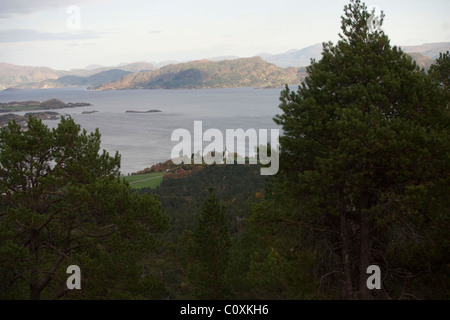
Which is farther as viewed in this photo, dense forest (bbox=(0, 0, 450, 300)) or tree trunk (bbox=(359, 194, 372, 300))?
tree trunk (bbox=(359, 194, 372, 300))

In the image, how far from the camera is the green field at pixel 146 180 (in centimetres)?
4374

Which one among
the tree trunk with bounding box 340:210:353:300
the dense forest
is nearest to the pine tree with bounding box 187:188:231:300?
the dense forest

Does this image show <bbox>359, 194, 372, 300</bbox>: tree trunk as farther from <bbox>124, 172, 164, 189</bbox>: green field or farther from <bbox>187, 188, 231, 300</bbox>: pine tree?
<bbox>124, 172, 164, 189</bbox>: green field

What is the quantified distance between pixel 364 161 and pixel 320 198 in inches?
42.5

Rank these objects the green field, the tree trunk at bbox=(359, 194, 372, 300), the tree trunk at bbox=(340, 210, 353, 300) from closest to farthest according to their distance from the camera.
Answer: the tree trunk at bbox=(359, 194, 372, 300) → the tree trunk at bbox=(340, 210, 353, 300) → the green field

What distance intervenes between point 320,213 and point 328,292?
5.59 ft

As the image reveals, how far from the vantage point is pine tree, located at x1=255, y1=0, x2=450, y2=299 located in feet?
23.6

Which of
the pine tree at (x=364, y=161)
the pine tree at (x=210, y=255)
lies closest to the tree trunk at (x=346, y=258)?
the pine tree at (x=364, y=161)

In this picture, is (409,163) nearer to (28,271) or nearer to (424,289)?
(424,289)

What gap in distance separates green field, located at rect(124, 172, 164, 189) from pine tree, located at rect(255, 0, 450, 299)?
35.8 m

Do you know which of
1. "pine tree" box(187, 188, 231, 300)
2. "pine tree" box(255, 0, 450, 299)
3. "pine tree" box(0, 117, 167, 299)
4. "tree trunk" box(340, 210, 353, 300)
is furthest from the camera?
"pine tree" box(187, 188, 231, 300)

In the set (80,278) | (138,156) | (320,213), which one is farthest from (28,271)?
(138,156)

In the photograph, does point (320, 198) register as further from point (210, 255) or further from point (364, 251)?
point (210, 255)

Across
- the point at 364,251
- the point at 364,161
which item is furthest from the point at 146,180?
the point at 364,161
